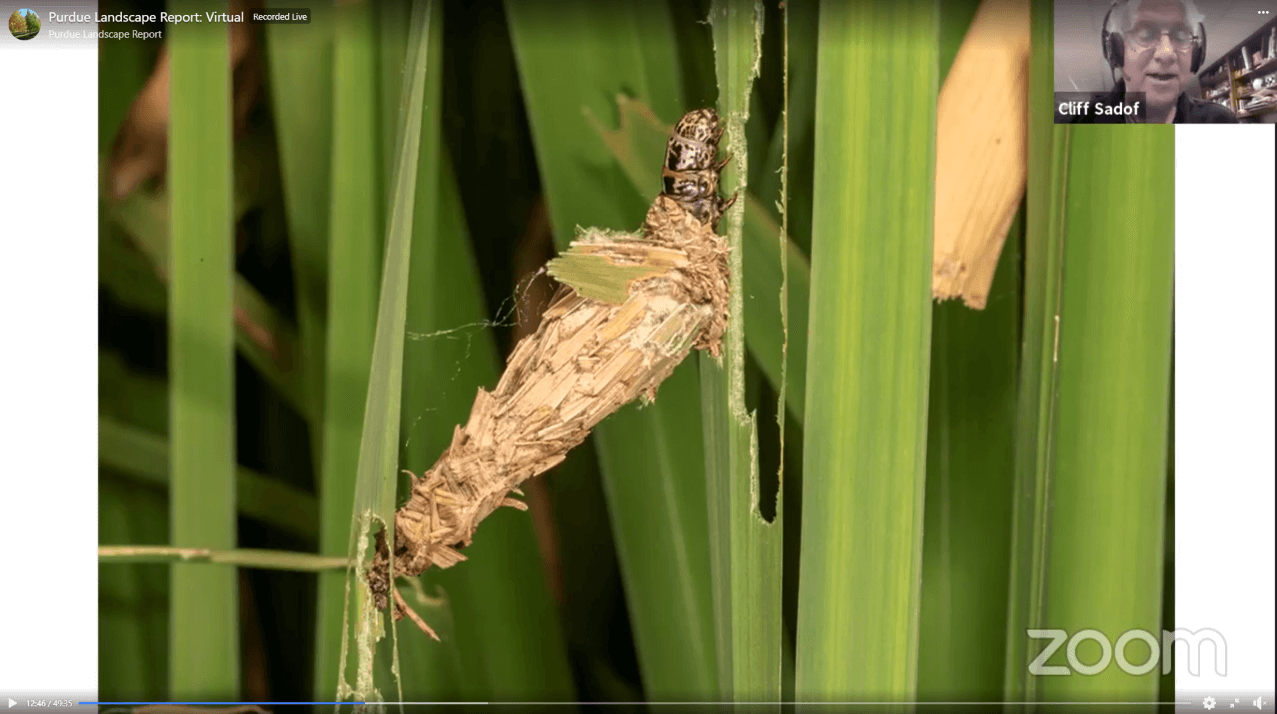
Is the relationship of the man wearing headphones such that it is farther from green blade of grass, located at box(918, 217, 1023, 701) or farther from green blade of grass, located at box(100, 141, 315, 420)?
green blade of grass, located at box(100, 141, 315, 420)

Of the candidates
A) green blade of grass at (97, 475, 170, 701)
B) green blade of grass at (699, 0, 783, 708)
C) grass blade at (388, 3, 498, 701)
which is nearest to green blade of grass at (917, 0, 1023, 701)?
green blade of grass at (699, 0, 783, 708)

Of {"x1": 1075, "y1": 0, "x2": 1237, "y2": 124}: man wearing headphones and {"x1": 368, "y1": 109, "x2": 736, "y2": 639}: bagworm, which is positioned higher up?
{"x1": 1075, "y1": 0, "x2": 1237, "y2": 124}: man wearing headphones

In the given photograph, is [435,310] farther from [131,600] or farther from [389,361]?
[131,600]

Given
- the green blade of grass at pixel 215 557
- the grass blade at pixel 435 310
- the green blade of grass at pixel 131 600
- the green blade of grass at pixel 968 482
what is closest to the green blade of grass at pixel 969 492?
the green blade of grass at pixel 968 482

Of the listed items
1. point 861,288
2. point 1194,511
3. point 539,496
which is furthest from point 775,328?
point 1194,511

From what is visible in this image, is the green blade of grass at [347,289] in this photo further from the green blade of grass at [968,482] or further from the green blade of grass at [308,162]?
the green blade of grass at [968,482]

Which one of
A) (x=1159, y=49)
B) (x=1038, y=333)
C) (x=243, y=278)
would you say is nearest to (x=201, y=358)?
(x=243, y=278)

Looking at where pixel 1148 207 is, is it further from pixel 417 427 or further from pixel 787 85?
pixel 417 427
